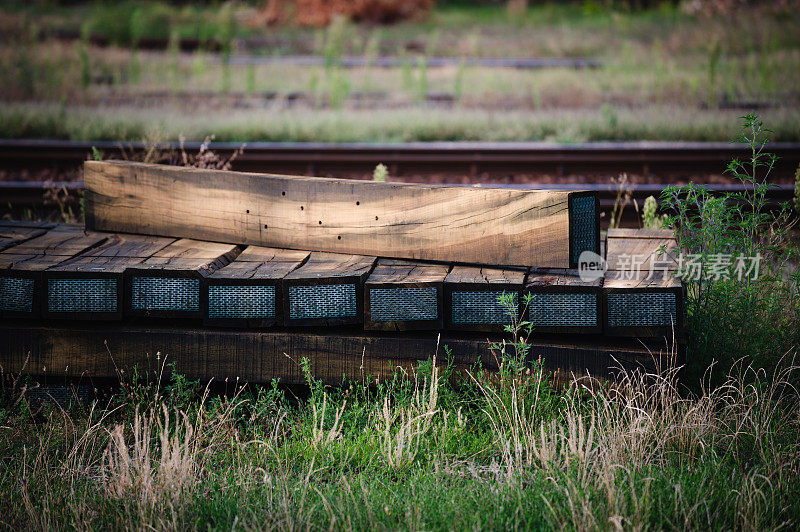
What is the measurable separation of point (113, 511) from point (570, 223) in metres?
2.51

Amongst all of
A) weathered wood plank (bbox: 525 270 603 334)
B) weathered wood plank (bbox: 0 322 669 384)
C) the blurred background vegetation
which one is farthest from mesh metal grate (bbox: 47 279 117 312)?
the blurred background vegetation

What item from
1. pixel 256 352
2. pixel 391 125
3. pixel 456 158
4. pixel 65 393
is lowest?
pixel 65 393

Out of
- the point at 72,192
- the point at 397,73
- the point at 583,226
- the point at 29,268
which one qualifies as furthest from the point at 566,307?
the point at 397,73

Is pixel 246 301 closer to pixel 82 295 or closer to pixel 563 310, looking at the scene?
pixel 82 295

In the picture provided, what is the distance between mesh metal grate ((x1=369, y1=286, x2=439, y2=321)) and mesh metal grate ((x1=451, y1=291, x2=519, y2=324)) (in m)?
0.12

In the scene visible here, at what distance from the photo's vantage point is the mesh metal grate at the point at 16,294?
392 cm

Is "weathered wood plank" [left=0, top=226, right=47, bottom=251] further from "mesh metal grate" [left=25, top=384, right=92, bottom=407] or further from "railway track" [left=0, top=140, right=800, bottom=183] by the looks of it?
"railway track" [left=0, top=140, right=800, bottom=183]

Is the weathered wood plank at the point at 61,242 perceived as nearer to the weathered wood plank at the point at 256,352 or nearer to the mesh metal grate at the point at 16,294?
the mesh metal grate at the point at 16,294

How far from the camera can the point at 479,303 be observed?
375cm

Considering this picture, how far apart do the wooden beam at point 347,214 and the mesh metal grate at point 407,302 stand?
47cm

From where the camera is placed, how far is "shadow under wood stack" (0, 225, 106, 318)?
12.8 feet

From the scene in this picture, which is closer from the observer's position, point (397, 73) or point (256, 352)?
point (256, 352)

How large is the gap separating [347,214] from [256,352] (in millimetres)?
966

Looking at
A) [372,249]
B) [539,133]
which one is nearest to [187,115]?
[539,133]
